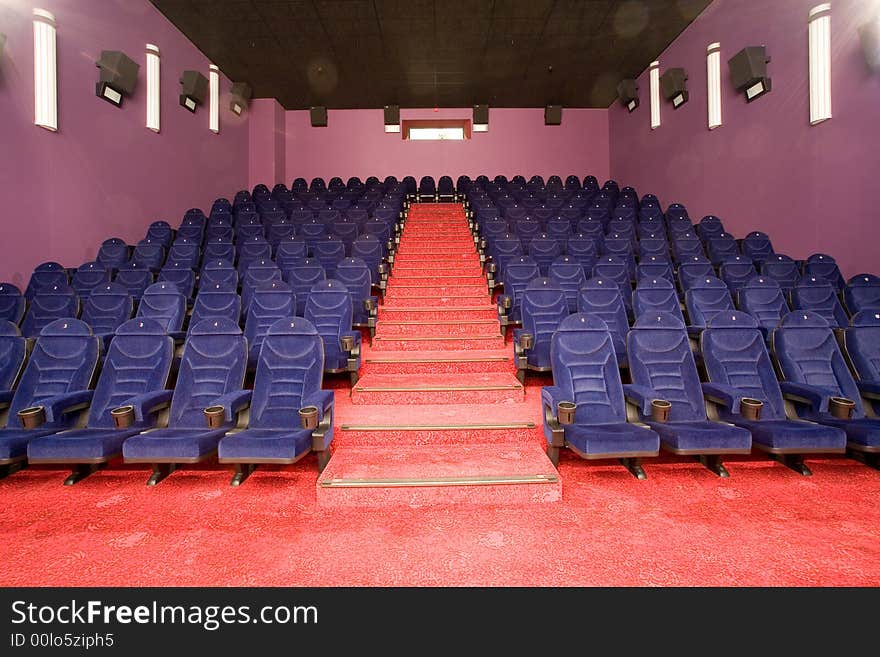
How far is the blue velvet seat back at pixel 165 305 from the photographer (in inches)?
142

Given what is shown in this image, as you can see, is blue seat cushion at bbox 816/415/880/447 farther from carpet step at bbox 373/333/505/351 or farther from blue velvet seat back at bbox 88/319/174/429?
blue velvet seat back at bbox 88/319/174/429

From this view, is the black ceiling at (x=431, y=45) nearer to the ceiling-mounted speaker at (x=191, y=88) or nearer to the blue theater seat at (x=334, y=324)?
the ceiling-mounted speaker at (x=191, y=88)

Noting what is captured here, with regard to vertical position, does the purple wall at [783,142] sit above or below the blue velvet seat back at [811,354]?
above

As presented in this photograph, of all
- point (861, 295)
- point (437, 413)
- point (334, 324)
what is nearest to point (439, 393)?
point (437, 413)

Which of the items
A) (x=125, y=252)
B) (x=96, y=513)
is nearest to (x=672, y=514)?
(x=96, y=513)

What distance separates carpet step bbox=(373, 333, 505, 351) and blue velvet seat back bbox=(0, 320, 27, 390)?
7.48ft

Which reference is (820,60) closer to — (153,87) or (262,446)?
(262,446)

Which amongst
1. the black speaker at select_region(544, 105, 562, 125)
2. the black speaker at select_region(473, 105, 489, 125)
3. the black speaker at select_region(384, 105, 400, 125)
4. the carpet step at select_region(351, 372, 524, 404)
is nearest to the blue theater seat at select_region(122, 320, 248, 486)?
the carpet step at select_region(351, 372, 524, 404)

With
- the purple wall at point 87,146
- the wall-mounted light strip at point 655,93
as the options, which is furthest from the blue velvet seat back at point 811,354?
the purple wall at point 87,146

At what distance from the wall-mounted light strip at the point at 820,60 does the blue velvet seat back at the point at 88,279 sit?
7.23 meters

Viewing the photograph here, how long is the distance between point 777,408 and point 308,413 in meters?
2.64

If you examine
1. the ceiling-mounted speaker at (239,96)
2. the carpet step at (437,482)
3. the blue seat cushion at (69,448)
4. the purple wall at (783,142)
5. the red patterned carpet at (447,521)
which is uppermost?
the ceiling-mounted speaker at (239,96)

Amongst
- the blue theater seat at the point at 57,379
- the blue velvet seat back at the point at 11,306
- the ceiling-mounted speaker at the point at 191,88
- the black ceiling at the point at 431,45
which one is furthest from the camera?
the ceiling-mounted speaker at the point at 191,88
